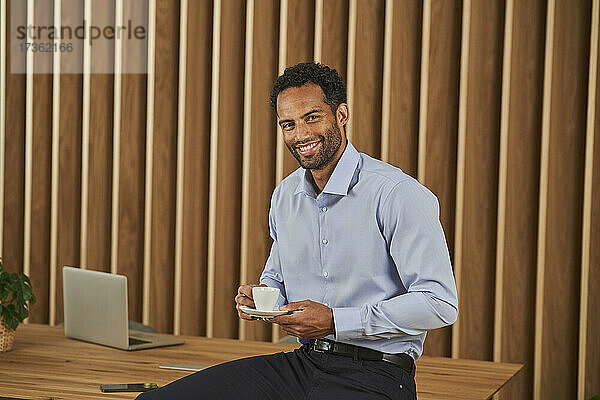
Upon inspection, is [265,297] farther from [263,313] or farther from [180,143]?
[180,143]

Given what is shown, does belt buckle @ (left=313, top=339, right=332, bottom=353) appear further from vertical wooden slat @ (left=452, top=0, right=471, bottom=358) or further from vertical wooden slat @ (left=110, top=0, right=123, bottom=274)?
vertical wooden slat @ (left=110, top=0, right=123, bottom=274)

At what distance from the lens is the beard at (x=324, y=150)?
2266 mm

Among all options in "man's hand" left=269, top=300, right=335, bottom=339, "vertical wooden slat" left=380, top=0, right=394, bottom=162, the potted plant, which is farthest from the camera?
"vertical wooden slat" left=380, top=0, right=394, bottom=162

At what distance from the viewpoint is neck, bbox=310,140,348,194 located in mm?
2305

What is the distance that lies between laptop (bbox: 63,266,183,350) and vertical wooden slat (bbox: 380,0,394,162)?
4.78ft

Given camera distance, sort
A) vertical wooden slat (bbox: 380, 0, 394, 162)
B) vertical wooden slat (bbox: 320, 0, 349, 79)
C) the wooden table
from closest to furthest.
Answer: the wooden table → vertical wooden slat (bbox: 380, 0, 394, 162) → vertical wooden slat (bbox: 320, 0, 349, 79)

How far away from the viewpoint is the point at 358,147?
394 cm

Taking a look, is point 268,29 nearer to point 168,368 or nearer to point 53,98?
point 53,98

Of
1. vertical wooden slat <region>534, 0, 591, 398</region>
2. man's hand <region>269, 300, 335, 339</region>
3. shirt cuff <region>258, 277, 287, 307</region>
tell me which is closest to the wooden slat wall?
vertical wooden slat <region>534, 0, 591, 398</region>

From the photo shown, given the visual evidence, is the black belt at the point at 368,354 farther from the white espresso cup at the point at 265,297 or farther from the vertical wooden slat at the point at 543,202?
the vertical wooden slat at the point at 543,202

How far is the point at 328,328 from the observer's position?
6.67 ft

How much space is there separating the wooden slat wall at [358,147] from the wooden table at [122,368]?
84cm

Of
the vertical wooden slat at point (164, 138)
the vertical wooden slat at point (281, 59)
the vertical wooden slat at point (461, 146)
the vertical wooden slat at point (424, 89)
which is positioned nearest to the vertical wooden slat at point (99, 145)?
the vertical wooden slat at point (164, 138)

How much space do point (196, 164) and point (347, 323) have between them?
7.68ft
